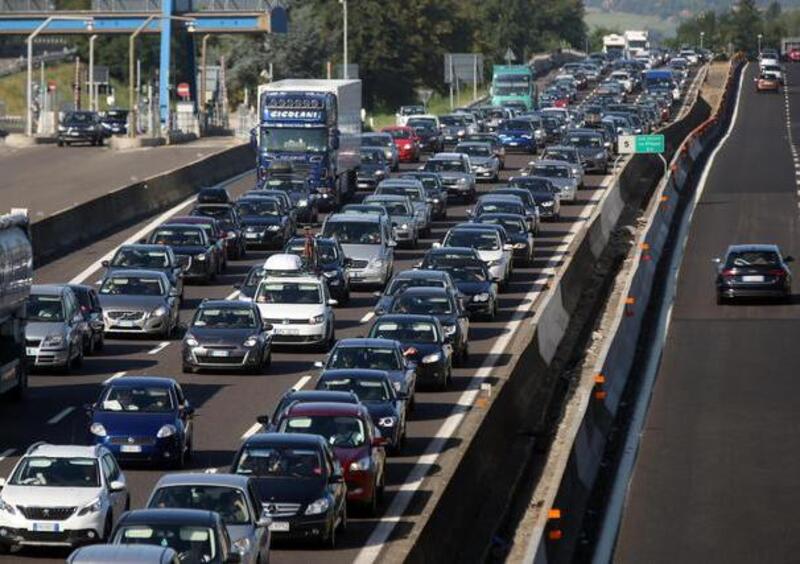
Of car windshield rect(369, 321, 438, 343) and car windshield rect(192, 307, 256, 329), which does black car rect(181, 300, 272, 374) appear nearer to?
car windshield rect(192, 307, 256, 329)

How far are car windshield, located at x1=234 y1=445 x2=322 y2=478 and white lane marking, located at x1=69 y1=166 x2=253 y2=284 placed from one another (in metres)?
26.1

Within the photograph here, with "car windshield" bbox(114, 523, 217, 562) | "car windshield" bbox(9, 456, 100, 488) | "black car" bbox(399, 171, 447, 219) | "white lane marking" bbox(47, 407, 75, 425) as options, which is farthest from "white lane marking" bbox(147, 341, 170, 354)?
"black car" bbox(399, 171, 447, 219)

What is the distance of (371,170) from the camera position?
252 feet

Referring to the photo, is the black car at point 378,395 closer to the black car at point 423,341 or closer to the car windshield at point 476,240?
the black car at point 423,341

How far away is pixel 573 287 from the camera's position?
159ft

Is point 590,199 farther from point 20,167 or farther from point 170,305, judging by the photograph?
point 170,305

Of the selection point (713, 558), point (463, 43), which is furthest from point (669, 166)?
point (463, 43)

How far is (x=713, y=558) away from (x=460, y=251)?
2187cm

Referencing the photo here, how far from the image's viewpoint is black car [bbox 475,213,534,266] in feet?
184

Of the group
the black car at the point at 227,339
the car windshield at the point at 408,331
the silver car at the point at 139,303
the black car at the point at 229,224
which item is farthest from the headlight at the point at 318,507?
the black car at the point at 229,224

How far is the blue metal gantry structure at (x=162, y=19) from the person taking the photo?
Result: 4190 inches

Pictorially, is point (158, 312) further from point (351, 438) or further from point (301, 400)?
point (351, 438)

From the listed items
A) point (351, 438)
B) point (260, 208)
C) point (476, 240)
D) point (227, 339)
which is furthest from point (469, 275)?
point (351, 438)

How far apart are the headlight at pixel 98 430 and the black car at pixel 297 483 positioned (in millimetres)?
3988
